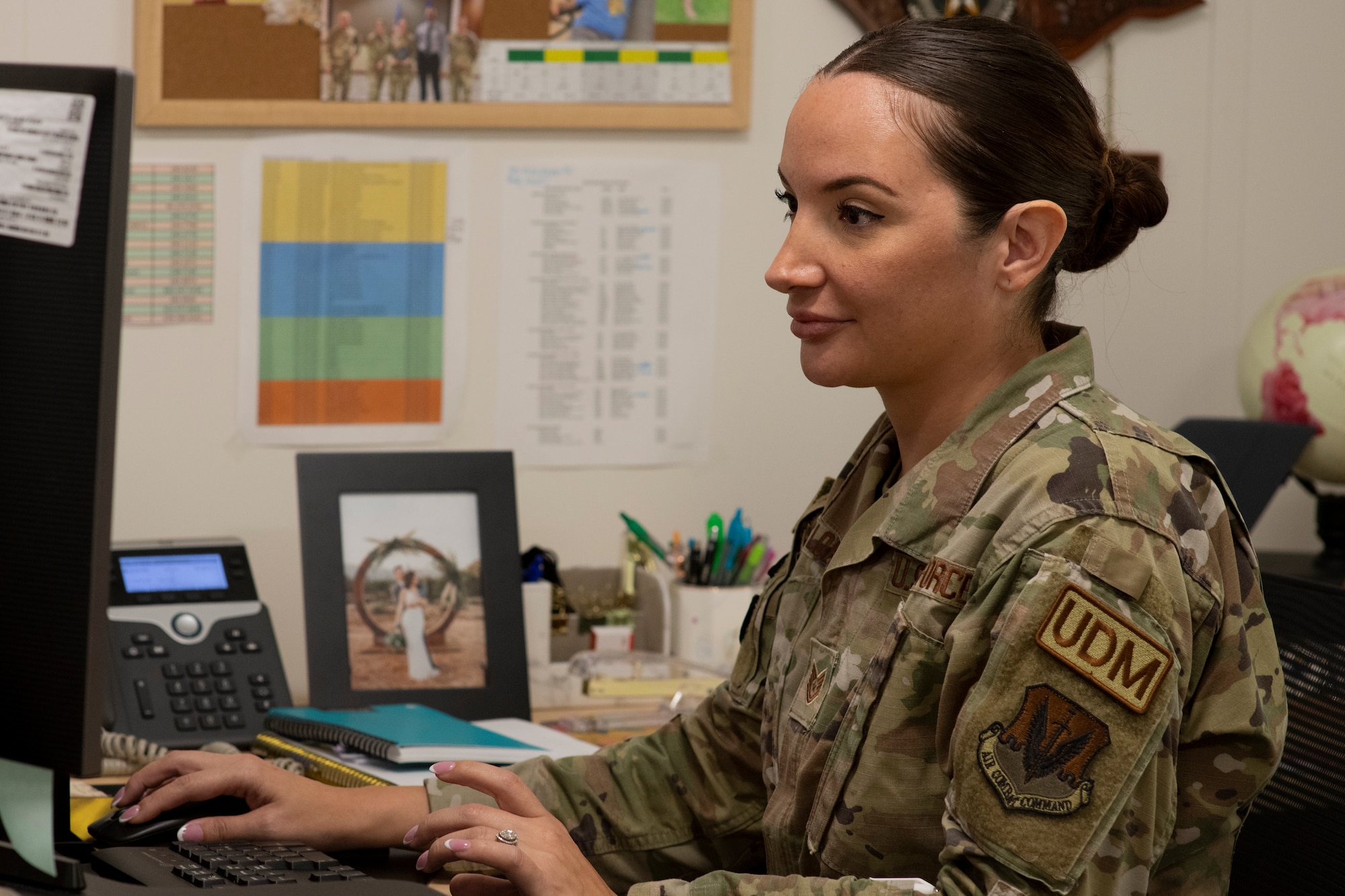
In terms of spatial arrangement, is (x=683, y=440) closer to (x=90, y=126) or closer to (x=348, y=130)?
(x=348, y=130)

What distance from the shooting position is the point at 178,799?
1044 mm

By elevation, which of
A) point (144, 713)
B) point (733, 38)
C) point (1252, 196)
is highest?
point (733, 38)

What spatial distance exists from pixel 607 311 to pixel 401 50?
402mm

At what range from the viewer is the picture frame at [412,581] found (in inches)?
61.7

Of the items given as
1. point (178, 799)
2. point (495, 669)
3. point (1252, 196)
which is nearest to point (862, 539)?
point (178, 799)

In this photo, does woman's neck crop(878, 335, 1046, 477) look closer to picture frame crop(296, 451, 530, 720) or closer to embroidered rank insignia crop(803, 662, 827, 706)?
embroidered rank insignia crop(803, 662, 827, 706)

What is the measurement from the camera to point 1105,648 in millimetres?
798

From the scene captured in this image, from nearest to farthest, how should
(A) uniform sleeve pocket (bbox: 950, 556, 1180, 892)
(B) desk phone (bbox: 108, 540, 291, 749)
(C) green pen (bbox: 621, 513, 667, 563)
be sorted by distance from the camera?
(A) uniform sleeve pocket (bbox: 950, 556, 1180, 892)
(B) desk phone (bbox: 108, 540, 291, 749)
(C) green pen (bbox: 621, 513, 667, 563)

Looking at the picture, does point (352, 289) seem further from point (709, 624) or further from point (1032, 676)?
point (1032, 676)

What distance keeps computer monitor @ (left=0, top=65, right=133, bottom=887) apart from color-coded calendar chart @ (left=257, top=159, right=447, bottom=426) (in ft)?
3.30

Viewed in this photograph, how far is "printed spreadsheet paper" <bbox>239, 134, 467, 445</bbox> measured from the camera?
169 cm

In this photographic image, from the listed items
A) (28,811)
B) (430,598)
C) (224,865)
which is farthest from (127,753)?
(28,811)

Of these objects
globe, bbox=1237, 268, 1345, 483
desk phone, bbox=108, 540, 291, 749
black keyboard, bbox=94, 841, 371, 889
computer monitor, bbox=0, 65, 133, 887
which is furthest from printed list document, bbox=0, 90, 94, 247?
globe, bbox=1237, 268, 1345, 483

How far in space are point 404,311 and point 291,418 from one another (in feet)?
0.62
